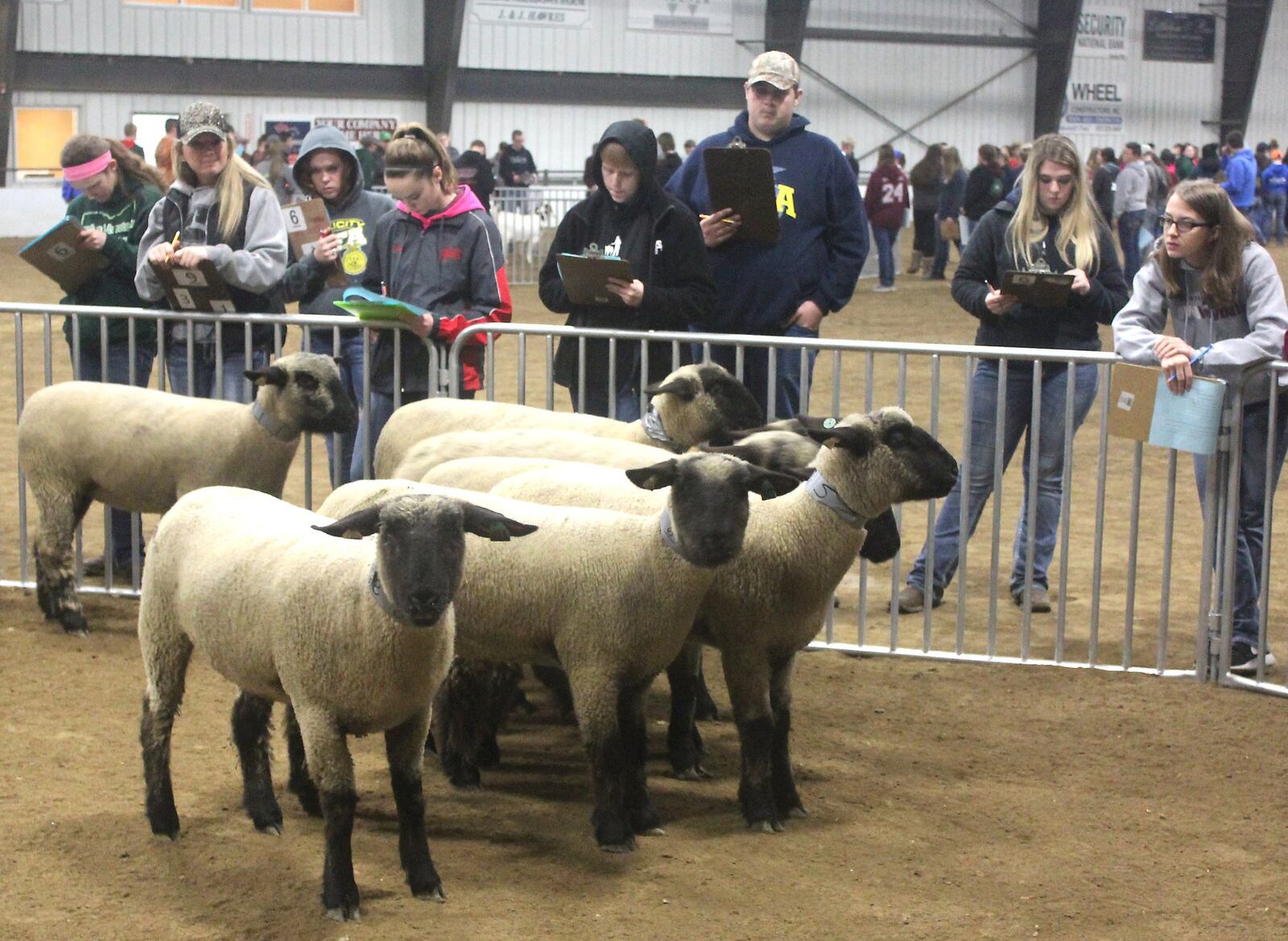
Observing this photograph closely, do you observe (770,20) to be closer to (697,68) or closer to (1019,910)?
(697,68)

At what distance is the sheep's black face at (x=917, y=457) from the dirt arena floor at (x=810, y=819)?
104cm

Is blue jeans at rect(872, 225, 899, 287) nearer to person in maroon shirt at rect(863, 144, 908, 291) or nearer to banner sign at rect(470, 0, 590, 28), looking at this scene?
person in maroon shirt at rect(863, 144, 908, 291)

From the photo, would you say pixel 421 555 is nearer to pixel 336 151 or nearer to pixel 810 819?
pixel 810 819

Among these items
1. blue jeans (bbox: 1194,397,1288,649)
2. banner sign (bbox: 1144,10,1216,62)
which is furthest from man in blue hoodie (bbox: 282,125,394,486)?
banner sign (bbox: 1144,10,1216,62)

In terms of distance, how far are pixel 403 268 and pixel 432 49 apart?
23.8 meters

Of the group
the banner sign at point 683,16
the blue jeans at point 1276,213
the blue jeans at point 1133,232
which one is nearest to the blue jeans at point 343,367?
the blue jeans at point 1133,232

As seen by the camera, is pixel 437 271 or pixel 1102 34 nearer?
pixel 437 271

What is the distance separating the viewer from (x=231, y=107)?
28141mm

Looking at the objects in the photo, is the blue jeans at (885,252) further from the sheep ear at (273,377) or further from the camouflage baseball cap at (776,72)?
the sheep ear at (273,377)

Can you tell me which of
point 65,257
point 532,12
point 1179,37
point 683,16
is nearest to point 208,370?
point 65,257

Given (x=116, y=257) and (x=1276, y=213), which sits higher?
(x=1276, y=213)

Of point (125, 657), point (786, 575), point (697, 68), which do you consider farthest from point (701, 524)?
point (697, 68)

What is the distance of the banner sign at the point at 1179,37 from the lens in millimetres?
37219

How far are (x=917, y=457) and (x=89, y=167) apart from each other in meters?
4.37
